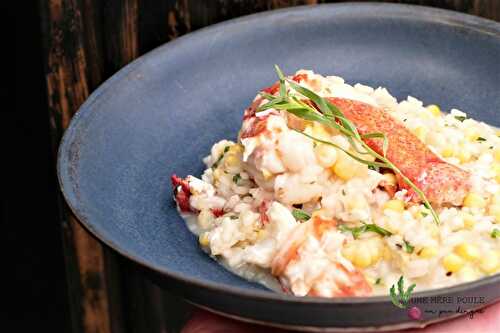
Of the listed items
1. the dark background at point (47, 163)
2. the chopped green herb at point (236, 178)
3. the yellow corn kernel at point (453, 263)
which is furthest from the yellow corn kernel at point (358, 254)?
the dark background at point (47, 163)

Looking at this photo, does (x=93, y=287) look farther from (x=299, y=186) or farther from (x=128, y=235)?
(x=299, y=186)

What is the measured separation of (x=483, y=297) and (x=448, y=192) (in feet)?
2.02

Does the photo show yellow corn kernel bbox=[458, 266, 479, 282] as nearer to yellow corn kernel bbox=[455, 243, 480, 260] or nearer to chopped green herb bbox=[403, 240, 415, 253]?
yellow corn kernel bbox=[455, 243, 480, 260]

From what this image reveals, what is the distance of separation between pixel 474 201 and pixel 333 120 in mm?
564

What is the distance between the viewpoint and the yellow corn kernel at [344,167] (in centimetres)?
264

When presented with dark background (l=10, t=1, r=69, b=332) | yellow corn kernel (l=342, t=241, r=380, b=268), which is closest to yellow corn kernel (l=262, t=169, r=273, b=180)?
yellow corn kernel (l=342, t=241, r=380, b=268)

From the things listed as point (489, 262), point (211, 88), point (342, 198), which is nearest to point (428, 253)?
point (489, 262)

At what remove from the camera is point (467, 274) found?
244 centimetres

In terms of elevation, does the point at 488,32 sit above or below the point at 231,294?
above

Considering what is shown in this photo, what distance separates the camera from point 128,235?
2.66 meters

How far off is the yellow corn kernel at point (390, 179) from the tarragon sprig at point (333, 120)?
29 mm

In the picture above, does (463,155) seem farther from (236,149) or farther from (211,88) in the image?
(211,88)

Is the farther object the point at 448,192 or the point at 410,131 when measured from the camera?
the point at 410,131

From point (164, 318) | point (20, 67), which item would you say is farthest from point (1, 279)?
point (20, 67)
